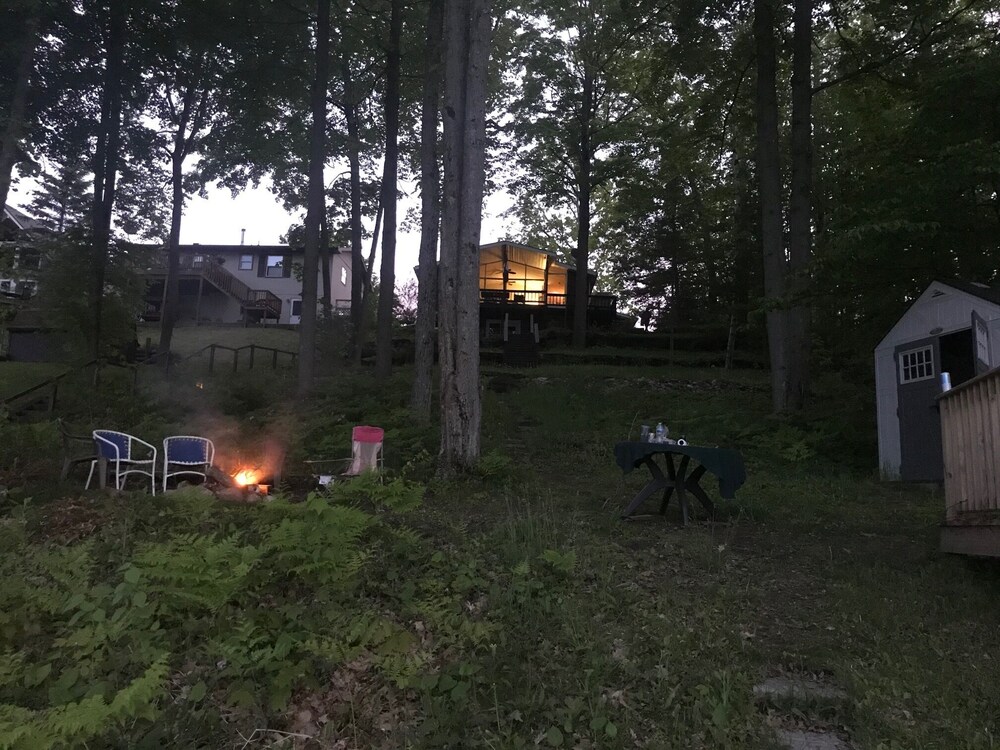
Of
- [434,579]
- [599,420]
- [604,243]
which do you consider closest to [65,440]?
[434,579]

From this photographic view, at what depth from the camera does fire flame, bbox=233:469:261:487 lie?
8047mm

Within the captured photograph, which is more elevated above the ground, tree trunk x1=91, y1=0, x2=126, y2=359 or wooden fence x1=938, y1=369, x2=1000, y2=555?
tree trunk x1=91, y1=0, x2=126, y2=359

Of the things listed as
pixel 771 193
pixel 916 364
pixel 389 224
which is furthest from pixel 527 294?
pixel 916 364

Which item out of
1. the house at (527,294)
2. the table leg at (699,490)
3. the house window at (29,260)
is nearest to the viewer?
the table leg at (699,490)

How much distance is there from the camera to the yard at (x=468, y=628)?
3055 millimetres

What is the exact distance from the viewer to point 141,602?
145 inches

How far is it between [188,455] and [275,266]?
31.8 metres

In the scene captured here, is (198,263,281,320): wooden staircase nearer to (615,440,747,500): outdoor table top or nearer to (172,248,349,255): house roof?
(172,248,349,255): house roof

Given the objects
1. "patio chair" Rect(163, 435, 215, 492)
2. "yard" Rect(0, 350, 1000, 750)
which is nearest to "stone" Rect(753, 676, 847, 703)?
"yard" Rect(0, 350, 1000, 750)

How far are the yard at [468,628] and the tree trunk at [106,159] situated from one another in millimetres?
11966

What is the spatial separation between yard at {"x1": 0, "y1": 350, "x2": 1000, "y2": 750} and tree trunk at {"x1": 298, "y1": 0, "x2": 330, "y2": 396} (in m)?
8.76

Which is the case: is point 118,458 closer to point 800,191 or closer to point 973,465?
point 973,465

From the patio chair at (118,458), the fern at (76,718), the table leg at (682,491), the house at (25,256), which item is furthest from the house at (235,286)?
the fern at (76,718)

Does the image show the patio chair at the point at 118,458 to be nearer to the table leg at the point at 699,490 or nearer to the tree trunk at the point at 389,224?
the table leg at the point at 699,490
